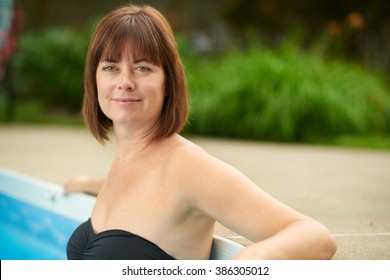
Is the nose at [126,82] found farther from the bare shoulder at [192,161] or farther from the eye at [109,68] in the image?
the bare shoulder at [192,161]

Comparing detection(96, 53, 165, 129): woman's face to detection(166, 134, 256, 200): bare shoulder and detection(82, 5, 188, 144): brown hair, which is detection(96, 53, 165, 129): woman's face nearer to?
detection(82, 5, 188, 144): brown hair

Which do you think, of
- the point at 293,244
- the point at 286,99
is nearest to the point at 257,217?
the point at 293,244

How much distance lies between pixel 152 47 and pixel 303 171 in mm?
3152

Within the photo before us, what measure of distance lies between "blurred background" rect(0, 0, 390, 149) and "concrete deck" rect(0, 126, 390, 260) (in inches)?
21.8

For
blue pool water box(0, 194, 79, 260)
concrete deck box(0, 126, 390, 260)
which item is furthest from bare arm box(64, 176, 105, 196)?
concrete deck box(0, 126, 390, 260)

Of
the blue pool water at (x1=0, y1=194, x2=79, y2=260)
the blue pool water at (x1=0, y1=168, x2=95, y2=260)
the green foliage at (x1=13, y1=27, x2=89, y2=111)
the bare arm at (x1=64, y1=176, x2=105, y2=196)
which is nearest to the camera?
the bare arm at (x1=64, y1=176, x2=105, y2=196)

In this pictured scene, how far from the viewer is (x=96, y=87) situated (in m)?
1.80

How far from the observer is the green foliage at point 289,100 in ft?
22.2

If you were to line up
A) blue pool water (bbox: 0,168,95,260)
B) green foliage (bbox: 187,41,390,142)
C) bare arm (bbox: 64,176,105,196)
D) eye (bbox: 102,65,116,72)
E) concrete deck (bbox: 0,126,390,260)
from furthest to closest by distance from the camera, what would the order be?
green foliage (bbox: 187,41,390,142)
blue pool water (bbox: 0,168,95,260)
bare arm (bbox: 64,176,105,196)
concrete deck (bbox: 0,126,390,260)
eye (bbox: 102,65,116,72)

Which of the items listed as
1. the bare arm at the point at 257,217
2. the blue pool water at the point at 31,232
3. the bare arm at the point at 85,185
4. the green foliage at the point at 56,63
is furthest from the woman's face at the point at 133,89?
the green foliage at the point at 56,63

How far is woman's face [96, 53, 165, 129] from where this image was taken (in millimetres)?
1605

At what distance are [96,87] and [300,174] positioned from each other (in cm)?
285

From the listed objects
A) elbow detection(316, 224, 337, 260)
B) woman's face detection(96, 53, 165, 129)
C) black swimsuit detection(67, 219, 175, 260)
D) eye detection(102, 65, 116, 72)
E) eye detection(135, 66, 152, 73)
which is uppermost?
eye detection(135, 66, 152, 73)
